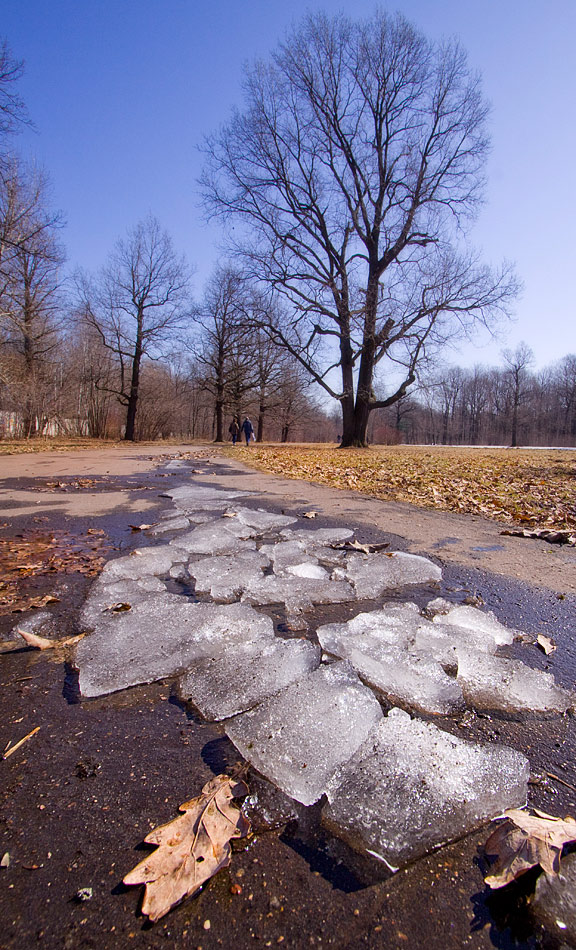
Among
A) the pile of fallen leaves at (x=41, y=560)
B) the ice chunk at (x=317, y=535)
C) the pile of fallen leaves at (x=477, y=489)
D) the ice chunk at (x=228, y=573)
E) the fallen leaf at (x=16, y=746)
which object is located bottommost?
the fallen leaf at (x=16, y=746)

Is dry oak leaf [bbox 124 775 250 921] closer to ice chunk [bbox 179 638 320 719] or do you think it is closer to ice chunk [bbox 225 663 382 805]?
ice chunk [bbox 225 663 382 805]

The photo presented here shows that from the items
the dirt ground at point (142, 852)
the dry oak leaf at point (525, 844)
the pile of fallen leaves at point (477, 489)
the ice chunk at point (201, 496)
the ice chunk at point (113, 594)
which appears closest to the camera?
the dirt ground at point (142, 852)

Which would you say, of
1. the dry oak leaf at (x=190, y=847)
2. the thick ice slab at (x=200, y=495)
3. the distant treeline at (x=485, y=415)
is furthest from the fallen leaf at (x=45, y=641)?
the distant treeline at (x=485, y=415)

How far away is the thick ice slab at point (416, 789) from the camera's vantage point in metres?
0.90

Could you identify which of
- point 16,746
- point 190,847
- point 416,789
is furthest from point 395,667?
point 16,746

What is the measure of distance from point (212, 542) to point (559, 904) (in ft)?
8.39

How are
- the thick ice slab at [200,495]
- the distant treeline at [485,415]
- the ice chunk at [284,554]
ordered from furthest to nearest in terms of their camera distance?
the distant treeline at [485,415], the thick ice slab at [200,495], the ice chunk at [284,554]

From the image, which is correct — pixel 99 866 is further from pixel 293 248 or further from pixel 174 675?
pixel 293 248

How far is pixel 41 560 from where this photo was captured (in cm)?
270

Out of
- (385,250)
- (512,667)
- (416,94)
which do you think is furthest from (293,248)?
(512,667)

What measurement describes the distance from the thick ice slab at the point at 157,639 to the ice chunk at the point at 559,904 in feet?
3.49

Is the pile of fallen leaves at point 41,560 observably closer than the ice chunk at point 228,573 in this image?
Yes

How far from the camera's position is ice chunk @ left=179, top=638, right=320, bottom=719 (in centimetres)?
132

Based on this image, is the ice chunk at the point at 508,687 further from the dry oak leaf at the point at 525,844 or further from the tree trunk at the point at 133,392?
the tree trunk at the point at 133,392
